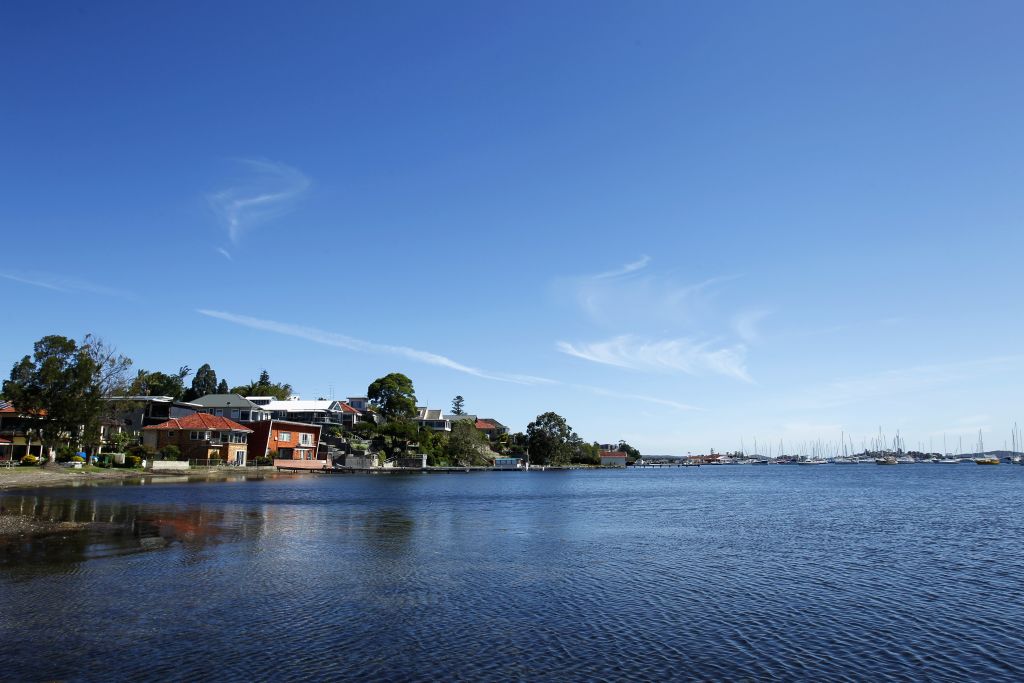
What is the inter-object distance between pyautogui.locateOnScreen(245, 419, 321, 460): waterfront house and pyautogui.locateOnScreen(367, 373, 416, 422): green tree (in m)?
30.1

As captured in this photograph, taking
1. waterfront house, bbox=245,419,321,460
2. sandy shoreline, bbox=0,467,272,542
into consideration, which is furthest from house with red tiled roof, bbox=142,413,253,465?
waterfront house, bbox=245,419,321,460

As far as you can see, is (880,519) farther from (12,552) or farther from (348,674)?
(12,552)

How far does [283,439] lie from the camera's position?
11062 cm

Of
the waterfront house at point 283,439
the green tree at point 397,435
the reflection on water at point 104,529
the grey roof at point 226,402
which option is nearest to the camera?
the reflection on water at point 104,529

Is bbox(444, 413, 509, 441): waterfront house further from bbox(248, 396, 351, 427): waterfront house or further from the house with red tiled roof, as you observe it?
the house with red tiled roof

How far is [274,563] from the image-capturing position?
27344mm

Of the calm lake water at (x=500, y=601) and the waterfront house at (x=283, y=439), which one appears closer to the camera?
the calm lake water at (x=500, y=601)

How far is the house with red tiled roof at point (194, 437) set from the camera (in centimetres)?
9569

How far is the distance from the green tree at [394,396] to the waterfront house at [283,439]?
30110mm

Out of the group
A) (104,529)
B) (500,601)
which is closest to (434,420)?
(104,529)

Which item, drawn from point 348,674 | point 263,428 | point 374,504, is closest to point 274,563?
point 348,674

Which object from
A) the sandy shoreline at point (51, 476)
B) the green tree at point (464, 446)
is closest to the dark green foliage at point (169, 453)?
the sandy shoreline at point (51, 476)

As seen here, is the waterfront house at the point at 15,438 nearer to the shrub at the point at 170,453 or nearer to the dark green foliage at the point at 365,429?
the shrub at the point at 170,453

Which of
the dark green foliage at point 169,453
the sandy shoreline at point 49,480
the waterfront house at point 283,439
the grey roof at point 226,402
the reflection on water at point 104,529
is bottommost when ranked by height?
the reflection on water at point 104,529
